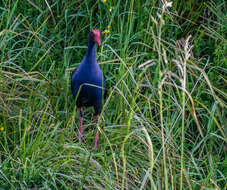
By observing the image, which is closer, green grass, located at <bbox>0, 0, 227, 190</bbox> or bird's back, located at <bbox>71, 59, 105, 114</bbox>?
green grass, located at <bbox>0, 0, 227, 190</bbox>

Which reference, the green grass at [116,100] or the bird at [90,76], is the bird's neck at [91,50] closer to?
the bird at [90,76]

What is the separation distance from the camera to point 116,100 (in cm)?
335

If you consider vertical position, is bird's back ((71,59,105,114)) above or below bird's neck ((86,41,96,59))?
below

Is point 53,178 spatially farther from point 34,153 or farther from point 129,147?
point 129,147

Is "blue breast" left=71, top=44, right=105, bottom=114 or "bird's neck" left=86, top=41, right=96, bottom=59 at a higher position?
"bird's neck" left=86, top=41, right=96, bottom=59

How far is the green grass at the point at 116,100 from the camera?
8.66 feet

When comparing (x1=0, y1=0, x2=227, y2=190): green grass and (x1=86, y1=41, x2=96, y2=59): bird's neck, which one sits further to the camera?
(x1=86, y1=41, x2=96, y2=59): bird's neck

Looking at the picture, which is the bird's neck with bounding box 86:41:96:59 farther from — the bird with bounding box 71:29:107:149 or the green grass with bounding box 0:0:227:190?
the green grass with bounding box 0:0:227:190

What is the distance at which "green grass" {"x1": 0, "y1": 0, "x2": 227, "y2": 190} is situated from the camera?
2.64 m

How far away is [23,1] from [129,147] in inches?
79.1

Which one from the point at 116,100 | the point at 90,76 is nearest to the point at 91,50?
the point at 90,76

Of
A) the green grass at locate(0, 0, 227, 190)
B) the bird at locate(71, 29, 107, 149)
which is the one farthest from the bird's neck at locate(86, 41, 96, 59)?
the green grass at locate(0, 0, 227, 190)

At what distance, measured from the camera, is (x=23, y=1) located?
4.20m

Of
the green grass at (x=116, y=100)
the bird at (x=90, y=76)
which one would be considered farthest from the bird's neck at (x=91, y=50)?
the green grass at (x=116, y=100)
